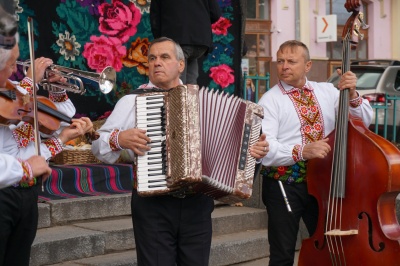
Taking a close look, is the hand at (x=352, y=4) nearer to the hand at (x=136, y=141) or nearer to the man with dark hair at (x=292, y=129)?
the man with dark hair at (x=292, y=129)

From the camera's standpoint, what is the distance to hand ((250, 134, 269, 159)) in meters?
4.78

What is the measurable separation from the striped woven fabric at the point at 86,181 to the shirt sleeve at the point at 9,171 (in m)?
2.99

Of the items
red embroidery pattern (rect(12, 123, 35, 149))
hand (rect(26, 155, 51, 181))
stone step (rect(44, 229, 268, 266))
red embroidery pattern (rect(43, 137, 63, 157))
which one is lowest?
stone step (rect(44, 229, 268, 266))

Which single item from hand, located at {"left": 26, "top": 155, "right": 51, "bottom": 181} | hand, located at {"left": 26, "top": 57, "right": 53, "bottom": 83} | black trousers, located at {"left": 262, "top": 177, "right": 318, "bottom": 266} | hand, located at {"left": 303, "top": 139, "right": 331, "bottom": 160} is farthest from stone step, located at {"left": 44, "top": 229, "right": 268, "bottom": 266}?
hand, located at {"left": 26, "top": 155, "right": 51, "bottom": 181}

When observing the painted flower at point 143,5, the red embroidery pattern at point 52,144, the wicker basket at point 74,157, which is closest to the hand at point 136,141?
the red embroidery pattern at point 52,144

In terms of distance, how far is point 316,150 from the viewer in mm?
5105

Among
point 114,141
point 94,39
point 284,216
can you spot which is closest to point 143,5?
point 94,39

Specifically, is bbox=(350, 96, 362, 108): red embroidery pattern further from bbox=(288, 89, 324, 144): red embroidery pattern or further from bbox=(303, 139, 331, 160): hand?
bbox=(303, 139, 331, 160): hand

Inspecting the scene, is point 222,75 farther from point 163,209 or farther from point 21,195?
point 21,195

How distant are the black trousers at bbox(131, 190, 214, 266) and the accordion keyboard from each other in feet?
0.80

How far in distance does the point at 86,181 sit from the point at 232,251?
1.36m

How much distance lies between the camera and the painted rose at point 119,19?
8297 millimetres

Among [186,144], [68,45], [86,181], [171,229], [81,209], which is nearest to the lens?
[186,144]

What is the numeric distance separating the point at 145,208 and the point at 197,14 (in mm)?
2842
